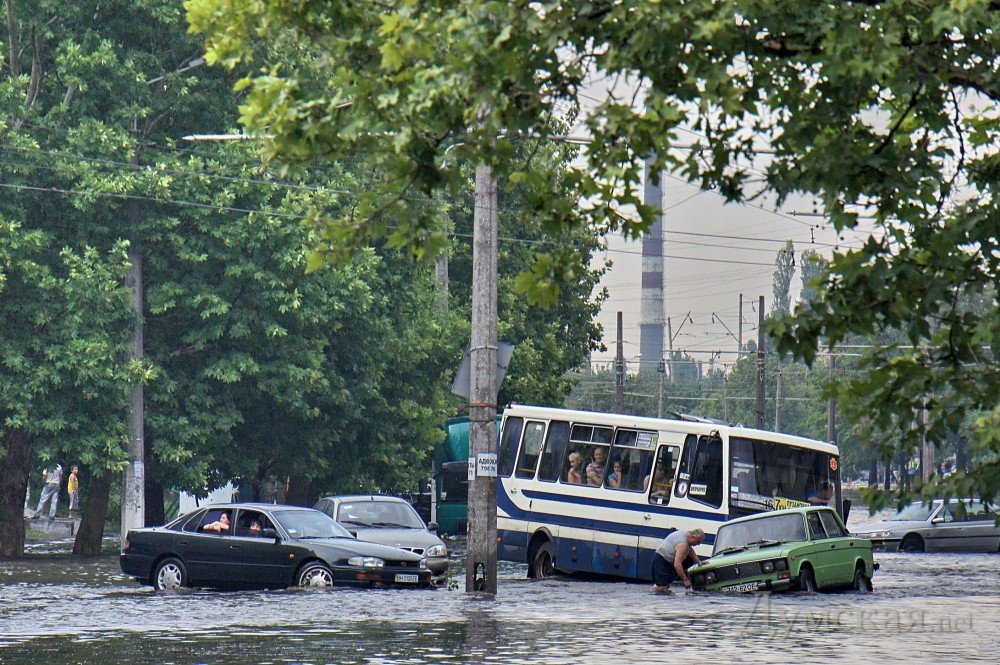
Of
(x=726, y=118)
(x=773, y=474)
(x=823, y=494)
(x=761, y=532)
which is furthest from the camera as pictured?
(x=823, y=494)

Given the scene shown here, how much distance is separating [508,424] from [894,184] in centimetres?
2244

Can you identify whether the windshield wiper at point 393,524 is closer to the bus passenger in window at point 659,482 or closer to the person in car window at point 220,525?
the bus passenger in window at point 659,482

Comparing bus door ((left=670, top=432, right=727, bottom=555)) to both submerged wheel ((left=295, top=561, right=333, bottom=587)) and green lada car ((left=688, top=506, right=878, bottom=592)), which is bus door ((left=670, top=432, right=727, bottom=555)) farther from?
submerged wheel ((left=295, top=561, right=333, bottom=587))

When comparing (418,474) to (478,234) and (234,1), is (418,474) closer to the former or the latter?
(478,234)

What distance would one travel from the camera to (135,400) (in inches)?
1452

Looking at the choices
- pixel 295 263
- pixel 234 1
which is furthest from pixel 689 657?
pixel 295 263

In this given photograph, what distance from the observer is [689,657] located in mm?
16047

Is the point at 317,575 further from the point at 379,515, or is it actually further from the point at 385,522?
the point at 379,515

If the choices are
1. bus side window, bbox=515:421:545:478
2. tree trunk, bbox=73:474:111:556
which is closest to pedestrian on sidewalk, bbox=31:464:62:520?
tree trunk, bbox=73:474:111:556

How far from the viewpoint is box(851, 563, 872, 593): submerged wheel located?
85.4 ft

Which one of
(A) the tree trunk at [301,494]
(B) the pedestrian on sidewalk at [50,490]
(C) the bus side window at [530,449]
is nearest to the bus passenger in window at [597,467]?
(C) the bus side window at [530,449]

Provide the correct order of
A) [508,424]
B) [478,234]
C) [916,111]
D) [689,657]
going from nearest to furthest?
[916,111]
[689,657]
[478,234]
[508,424]

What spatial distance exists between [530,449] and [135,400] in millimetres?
10053

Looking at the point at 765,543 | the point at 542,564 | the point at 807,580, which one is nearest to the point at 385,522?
the point at 542,564
